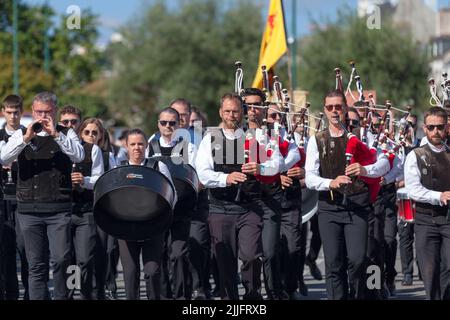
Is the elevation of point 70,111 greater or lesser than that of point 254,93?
lesser

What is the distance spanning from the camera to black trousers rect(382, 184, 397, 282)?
1385cm

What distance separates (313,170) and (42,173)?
252 cm

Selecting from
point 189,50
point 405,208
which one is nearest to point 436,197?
point 405,208

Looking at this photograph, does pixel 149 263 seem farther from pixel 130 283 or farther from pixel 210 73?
pixel 210 73

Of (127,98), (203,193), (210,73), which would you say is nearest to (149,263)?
(203,193)

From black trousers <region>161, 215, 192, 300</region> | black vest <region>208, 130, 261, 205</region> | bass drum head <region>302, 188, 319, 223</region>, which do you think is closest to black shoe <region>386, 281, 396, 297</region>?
bass drum head <region>302, 188, 319, 223</region>

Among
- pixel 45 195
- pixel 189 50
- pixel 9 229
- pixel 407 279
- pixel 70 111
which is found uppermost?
pixel 189 50

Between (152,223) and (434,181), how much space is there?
257 centimetres

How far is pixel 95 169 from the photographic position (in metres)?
11.7

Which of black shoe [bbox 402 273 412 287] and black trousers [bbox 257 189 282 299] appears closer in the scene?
black trousers [bbox 257 189 282 299]

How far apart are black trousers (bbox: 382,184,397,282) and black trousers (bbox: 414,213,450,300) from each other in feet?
10.1

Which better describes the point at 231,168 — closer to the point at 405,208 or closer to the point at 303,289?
the point at 405,208

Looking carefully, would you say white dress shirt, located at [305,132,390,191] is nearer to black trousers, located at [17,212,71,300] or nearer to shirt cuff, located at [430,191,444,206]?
shirt cuff, located at [430,191,444,206]

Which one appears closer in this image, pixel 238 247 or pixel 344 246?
pixel 344 246
